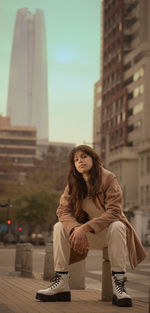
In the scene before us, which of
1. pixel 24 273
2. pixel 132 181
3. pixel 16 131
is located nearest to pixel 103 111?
pixel 132 181

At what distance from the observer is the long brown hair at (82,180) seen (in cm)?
547

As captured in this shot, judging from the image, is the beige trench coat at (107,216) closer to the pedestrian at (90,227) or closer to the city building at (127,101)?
the pedestrian at (90,227)

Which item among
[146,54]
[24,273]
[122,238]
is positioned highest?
[146,54]

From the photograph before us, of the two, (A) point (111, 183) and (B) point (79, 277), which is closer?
(A) point (111, 183)

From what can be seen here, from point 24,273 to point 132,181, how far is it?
2546 inches

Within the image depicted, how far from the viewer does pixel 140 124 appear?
77812 mm

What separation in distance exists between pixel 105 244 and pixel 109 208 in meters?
0.38

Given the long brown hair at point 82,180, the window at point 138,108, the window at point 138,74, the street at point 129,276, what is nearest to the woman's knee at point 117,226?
the long brown hair at point 82,180

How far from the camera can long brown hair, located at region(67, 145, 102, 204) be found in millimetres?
5469

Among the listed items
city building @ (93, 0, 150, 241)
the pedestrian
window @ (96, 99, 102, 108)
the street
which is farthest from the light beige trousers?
window @ (96, 99, 102, 108)

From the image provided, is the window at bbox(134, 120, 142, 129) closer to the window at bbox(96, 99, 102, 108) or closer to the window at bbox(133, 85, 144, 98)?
the window at bbox(133, 85, 144, 98)

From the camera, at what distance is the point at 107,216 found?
518 cm

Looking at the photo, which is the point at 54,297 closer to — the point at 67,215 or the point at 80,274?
the point at 67,215

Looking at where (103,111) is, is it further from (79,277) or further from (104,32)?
(79,277)
